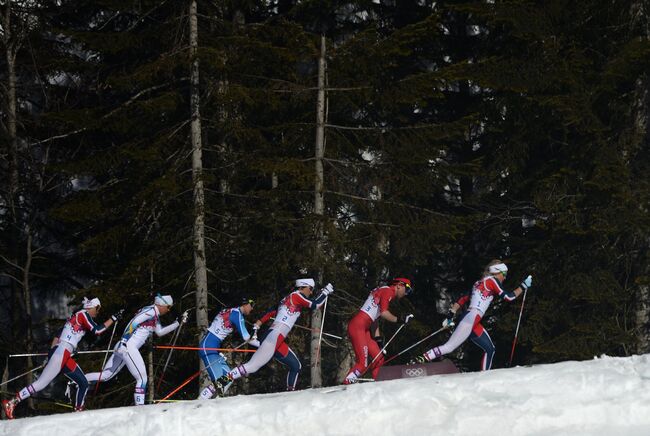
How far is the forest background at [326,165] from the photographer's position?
18.8 meters

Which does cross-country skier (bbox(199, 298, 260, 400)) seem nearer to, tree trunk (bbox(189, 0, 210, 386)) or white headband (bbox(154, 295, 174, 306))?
white headband (bbox(154, 295, 174, 306))

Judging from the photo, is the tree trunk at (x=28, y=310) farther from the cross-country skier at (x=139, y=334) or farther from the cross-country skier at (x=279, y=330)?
the cross-country skier at (x=279, y=330)

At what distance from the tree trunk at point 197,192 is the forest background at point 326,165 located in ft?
0.14

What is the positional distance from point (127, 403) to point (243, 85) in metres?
7.08

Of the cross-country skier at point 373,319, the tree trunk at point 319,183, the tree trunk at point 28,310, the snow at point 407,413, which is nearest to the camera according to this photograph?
the snow at point 407,413

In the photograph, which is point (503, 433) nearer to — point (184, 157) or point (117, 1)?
point (184, 157)

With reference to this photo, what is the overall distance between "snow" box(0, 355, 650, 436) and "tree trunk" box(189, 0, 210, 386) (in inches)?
302

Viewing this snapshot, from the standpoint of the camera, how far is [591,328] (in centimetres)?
1872

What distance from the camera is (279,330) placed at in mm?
14672

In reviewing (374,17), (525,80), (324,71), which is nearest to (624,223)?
(525,80)

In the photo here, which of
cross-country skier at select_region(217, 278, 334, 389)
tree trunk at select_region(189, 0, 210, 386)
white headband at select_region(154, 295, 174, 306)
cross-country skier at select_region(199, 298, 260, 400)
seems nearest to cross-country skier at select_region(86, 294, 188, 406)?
white headband at select_region(154, 295, 174, 306)

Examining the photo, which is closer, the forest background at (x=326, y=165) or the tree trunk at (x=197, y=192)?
the tree trunk at (x=197, y=192)

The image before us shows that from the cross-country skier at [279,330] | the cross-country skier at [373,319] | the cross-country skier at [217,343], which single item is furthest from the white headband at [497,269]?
the cross-country skier at [217,343]

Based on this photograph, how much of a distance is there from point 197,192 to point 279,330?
5.01m
